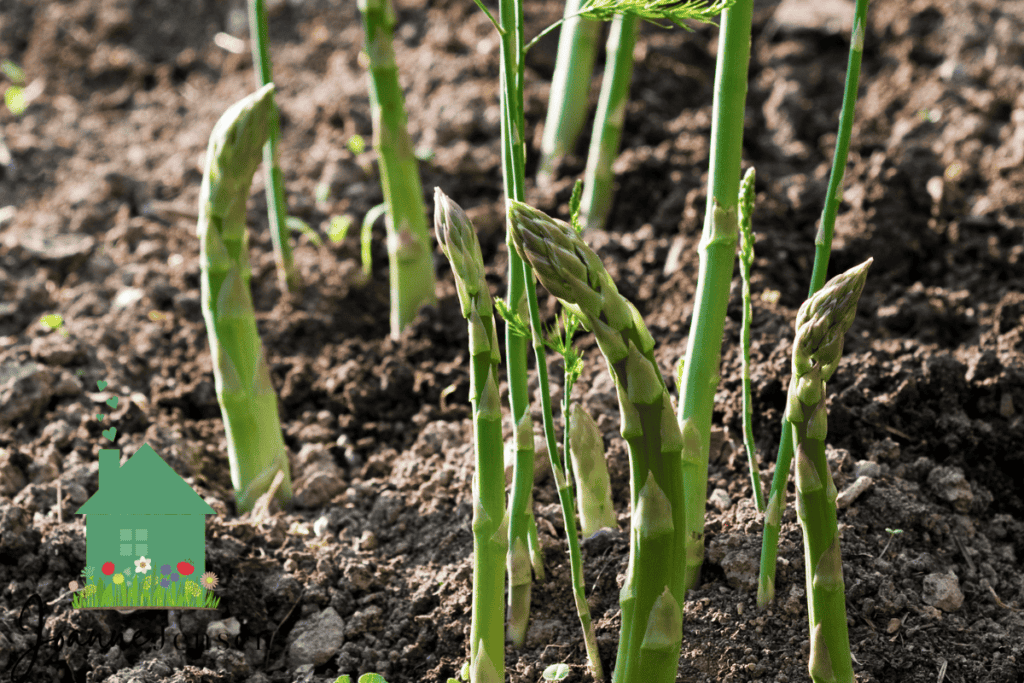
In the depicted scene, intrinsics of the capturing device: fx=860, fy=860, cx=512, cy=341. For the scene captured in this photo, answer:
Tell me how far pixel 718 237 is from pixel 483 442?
50cm

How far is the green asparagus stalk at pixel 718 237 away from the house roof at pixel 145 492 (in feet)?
2.64

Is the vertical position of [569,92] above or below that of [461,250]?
above

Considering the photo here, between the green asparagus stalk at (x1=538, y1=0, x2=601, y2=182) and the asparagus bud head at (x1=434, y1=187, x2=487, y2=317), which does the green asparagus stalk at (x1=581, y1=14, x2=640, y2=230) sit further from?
the asparagus bud head at (x1=434, y1=187, x2=487, y2=317)

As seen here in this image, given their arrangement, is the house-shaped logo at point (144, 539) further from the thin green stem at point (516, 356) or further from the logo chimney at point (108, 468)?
the thin green stem at point (516, 356)

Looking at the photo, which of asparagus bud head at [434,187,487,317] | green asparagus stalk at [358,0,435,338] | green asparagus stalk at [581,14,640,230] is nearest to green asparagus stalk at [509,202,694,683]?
asparagus bud head at [434,187,487,317]

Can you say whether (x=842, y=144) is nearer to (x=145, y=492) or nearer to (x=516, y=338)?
(x=516, y=338)

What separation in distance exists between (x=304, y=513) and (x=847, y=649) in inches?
41.6

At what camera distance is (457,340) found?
212 cm

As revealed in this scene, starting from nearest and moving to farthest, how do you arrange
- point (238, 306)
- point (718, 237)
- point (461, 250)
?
point (461, 250)
point (718, 237)
point (238, 306)

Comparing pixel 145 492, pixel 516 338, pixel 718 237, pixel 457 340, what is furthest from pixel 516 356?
pixel 457 340

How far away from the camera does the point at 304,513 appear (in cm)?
174

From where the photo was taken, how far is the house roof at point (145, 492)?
54.7 inches

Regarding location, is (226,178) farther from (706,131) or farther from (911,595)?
(706,131)

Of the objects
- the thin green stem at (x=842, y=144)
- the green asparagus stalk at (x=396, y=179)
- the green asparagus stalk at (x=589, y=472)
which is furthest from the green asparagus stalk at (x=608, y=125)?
the green asparagus stalk at (x=589, y=472)
